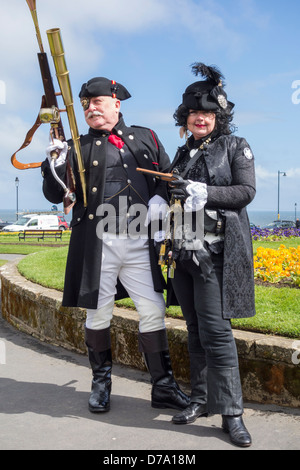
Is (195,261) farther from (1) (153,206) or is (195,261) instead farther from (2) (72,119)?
(2) (72,119)

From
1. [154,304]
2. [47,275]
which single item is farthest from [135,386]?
[47,275]

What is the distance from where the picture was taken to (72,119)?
3412mm

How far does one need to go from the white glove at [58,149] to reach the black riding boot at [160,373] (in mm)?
1337

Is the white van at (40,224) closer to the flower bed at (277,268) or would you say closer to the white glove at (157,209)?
the flower bed at (277,268)

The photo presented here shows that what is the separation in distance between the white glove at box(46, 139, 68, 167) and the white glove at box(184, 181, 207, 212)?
0.91 meters

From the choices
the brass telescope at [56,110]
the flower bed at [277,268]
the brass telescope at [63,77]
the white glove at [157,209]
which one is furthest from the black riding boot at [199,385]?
the flower bed at [277,268]

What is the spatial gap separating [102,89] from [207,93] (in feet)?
2.53

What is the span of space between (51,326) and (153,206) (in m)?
2.41

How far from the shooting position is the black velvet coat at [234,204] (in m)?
3.24

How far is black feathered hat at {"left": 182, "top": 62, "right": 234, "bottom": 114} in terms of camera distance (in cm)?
335

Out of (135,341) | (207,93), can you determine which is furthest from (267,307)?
(207,93)

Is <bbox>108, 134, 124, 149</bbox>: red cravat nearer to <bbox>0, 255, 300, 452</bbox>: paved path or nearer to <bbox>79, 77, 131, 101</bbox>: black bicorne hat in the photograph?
<bbox>79, 77, 131, 101</bbox>: black bicorne hat

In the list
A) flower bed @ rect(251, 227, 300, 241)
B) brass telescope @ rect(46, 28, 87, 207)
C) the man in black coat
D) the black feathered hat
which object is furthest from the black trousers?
flower bed @ rect(251, 227, 300, 241)

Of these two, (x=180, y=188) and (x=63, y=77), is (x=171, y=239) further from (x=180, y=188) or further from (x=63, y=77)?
(x=63, y=77)
